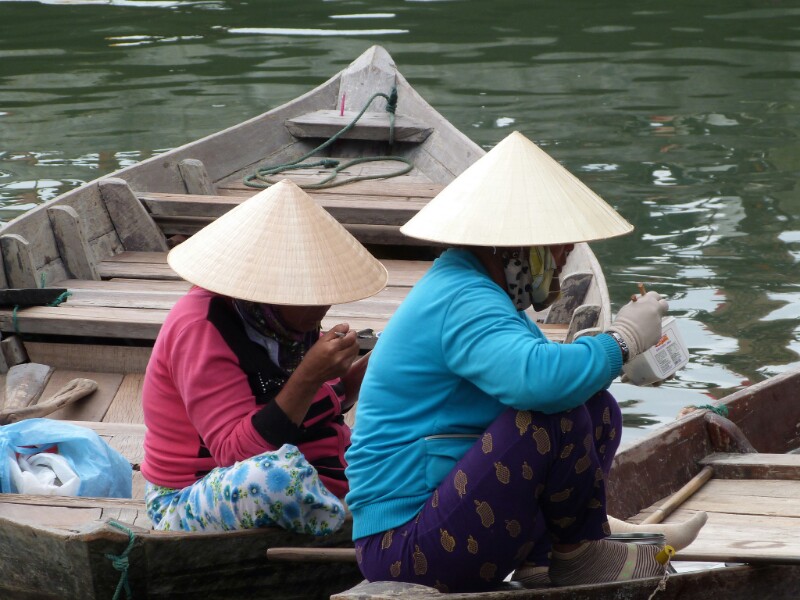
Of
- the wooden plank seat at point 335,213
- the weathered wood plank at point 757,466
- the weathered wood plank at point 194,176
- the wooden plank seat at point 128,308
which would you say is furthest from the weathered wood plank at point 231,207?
the weathered wood plank at point 757,466

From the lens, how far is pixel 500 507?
2053mm

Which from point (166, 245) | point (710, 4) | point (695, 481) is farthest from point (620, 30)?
point (695, 481)

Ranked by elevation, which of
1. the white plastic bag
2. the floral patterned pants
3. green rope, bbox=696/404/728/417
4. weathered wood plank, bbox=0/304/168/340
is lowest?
green rope, bbox=696/404/728/417

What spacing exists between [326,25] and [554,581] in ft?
39.0

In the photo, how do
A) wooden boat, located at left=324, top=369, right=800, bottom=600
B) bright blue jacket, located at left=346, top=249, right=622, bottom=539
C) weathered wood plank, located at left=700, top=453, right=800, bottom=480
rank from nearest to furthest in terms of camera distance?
bright blue jacket, located at left=346, top=249, right=622, bottom=539
wooden boat, located at left=324, top=369, right=800, bottom=600
weathered wood plank, located at left=700, top=453, right=800, bottom=480

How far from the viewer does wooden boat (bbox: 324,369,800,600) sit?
87.5 inches

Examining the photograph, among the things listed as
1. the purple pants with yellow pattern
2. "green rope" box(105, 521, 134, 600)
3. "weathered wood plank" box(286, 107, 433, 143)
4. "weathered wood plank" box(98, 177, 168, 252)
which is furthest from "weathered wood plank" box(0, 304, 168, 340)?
"weathered wood plank" box(286, 107, 433, 143)

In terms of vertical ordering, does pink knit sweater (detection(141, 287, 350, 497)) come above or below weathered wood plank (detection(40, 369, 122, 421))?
above

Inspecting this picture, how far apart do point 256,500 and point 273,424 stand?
0.16 meters

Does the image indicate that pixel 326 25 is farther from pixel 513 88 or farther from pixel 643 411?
pixel 643 411

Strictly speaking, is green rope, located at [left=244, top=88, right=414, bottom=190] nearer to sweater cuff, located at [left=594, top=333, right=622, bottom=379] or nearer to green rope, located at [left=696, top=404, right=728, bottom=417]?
green rope, located at [left=696, top=404, right=728, bottom=417]

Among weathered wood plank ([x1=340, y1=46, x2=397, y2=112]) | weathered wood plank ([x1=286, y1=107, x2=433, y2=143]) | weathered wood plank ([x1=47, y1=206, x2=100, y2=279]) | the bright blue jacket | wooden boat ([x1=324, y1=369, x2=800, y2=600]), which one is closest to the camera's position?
the bright blue jacket

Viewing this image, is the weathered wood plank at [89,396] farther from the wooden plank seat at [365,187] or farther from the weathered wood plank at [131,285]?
the wooden plank seat at [365,187]

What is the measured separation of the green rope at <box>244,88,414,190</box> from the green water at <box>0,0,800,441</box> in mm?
1295
